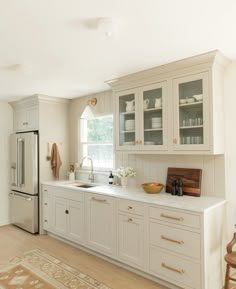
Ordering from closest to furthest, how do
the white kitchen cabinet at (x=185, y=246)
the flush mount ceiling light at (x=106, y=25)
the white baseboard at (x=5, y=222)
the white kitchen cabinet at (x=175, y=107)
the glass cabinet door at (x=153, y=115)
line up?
the flush mount ceiling light at (x=106, y=25)
the white kitchen cabinet at (x=185, y=246)
the white kitchen cabinet at (x=175, y=107)
the glass cabinet door at (x=153, y=115)
the white baseboard at (x=5, y=222)

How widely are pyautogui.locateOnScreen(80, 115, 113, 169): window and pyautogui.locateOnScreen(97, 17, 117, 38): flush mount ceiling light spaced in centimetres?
215

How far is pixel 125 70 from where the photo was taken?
9.75ft

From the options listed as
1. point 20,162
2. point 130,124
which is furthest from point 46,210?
point 130,124

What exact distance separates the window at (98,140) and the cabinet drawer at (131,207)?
3.78ft

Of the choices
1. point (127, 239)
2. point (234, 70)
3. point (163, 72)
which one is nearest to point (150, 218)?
point (127, 239)

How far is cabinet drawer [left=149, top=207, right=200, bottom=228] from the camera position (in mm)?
2297

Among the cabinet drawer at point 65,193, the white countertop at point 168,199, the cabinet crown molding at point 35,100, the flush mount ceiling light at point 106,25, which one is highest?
the flush mount ceiling light at point 106,25

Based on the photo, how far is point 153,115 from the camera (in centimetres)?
304

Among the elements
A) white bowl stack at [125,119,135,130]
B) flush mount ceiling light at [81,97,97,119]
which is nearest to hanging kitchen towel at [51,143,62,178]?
flush mount ceiling light at [81,97,97,119]

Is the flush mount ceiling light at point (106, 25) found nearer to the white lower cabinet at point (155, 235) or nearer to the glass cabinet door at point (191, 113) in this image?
the glass cabinet door at point (191, 113)

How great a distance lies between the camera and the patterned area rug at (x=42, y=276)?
8.53ft

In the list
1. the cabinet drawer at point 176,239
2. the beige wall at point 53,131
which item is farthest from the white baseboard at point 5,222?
the cabinet drawer at point 176,239

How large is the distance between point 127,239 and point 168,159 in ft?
3.60

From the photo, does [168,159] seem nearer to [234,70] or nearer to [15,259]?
[234,70]
